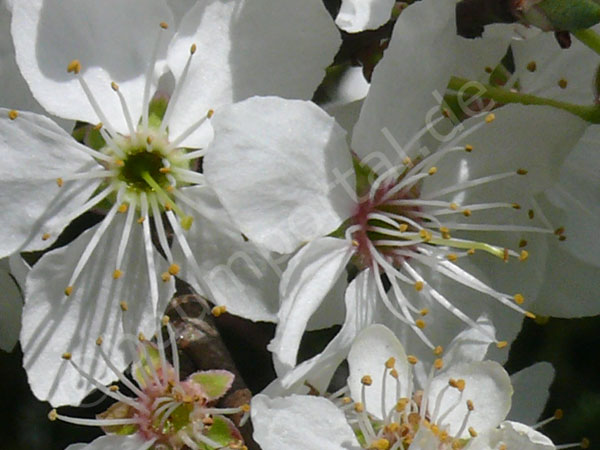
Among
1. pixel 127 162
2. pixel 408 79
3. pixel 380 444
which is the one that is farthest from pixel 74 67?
pixel 380 444

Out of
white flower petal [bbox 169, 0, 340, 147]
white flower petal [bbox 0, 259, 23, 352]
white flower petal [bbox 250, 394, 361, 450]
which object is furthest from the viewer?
white flower petal [bbox 0, 259, 23, 352]

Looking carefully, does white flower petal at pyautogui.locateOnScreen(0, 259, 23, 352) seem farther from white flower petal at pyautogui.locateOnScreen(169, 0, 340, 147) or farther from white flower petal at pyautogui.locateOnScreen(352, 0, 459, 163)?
white flower petal at pyautogui.locateOnScreen(352, 0, 459, 163)

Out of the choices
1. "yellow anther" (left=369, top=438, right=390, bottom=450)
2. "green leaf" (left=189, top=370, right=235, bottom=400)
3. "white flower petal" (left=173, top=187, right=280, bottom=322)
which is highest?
"white flower petal" (left=173, top=187, right=280, bottom=322)

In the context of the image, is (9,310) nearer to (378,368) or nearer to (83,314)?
(83,314)

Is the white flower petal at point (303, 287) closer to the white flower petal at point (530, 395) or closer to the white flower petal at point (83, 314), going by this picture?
the white flower petal at point (83, 314)

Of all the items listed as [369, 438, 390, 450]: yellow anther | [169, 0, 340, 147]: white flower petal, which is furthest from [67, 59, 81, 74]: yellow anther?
[369, 438, 390, 450]: yellow anther
